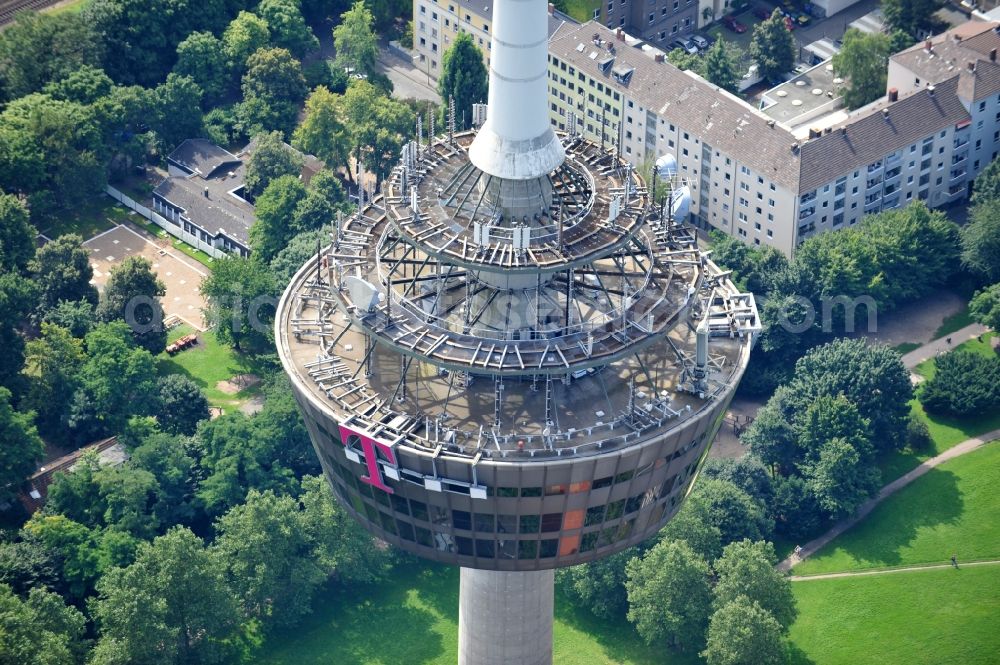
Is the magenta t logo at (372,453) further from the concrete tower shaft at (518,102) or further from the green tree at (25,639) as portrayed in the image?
the green tree at (25,639)

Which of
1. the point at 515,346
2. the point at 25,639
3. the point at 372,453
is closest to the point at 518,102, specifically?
the point at 515,346

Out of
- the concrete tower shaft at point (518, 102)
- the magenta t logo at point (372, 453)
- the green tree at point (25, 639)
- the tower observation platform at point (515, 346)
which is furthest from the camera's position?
the green tree at point (25, 639)

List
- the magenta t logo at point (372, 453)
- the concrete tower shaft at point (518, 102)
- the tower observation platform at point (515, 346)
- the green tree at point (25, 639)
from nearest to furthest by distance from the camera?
the concrete tower shaft at point (518, 102) → the tower observation platform at point (515, 346) → the magenta t logo at point (372, 453) → the green tree at point (25, 639)

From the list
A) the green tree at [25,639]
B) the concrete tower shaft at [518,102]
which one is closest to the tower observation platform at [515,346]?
the concrete tower shaft at [518,102]

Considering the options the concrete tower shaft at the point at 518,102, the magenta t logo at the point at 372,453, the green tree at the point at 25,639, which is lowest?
the green tree at the point at 25,639

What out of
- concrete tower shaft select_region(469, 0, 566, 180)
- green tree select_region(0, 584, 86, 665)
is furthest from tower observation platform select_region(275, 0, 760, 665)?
green tree select_region(0, 584, 86, 665)
